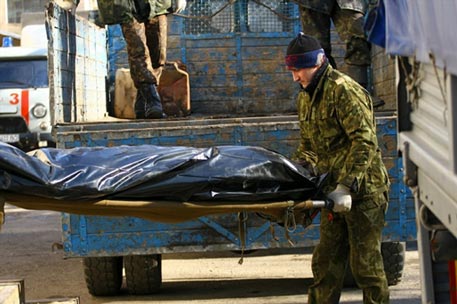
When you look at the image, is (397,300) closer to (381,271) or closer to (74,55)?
(381,271)

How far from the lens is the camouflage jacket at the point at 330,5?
880 centimetres

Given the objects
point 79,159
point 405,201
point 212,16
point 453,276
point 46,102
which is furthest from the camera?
point 46,102

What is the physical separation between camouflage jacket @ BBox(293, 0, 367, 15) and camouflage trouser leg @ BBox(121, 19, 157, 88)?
4.70 feet

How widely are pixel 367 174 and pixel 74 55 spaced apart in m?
3.55

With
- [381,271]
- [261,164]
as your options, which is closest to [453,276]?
[261,164]

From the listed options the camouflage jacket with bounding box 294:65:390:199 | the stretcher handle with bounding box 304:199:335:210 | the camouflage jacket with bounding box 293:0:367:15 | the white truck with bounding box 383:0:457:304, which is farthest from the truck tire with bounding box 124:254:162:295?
the white truck with bounding box 383:0:457:304

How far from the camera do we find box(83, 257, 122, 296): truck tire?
7.91m

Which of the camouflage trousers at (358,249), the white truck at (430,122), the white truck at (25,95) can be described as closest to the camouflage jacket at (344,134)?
the camouflage trousers at (358,249)

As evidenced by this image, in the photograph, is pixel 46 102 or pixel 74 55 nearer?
pixel 74 55

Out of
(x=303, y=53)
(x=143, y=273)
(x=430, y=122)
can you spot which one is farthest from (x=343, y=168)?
(x=143, y=273)

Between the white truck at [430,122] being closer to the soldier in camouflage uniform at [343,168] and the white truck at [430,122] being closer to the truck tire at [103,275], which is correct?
the soldier in camouflage uniform at [343,168]

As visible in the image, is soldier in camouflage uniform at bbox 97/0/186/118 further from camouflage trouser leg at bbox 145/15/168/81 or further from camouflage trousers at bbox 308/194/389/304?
camouflage trousers at bbox 308/194/389/304

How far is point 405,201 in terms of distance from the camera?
742 centimetres

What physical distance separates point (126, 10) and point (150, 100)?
83 cm
